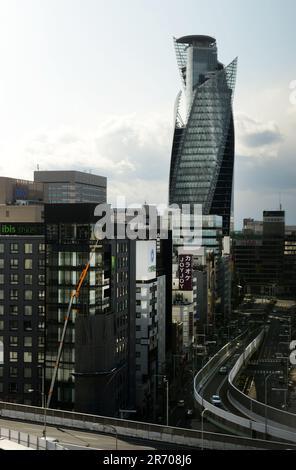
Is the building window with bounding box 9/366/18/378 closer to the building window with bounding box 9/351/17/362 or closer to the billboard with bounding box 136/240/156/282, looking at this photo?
the building window with bounding box 9/351/17/362

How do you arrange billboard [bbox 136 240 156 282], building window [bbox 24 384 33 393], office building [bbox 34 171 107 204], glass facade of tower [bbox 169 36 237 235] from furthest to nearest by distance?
1. glass facade of tower [bbox 169 36 237 235]
2. office building [bbox 34 171 107 204]
3. billboard [bbox 136 240 156 282]
4. building window [bbox 24 384 33 393]

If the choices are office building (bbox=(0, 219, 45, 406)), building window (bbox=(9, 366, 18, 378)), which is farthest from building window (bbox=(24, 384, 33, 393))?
building window (bbox=(9, 366, 18, 378))

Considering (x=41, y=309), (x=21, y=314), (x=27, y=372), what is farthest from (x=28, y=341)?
(x=41, y=309)

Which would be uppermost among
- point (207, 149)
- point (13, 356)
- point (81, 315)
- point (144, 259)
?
point (207, 149)

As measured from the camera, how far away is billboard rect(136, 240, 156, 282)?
63.6 metres

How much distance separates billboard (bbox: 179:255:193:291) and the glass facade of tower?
76.4 metres

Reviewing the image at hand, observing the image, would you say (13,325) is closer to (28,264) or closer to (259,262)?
(28,264)

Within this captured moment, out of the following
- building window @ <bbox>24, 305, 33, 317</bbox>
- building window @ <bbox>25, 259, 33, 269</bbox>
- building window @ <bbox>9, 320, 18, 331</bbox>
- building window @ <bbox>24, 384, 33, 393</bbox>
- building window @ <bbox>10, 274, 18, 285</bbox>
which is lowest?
building window @ <bbox>24, 384, 33, 393</bbox>

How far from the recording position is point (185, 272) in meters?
88.8

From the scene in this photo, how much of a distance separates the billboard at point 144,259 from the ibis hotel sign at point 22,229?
1037 cm

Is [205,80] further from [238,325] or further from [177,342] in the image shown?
[177,342]

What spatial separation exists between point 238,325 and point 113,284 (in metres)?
66.7

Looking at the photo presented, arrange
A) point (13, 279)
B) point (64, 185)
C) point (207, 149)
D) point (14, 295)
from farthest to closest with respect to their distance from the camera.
Answer: point (207, 149), point (64, 185), point (13, 279), point (14, 295)

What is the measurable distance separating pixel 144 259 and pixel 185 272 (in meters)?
25.7
